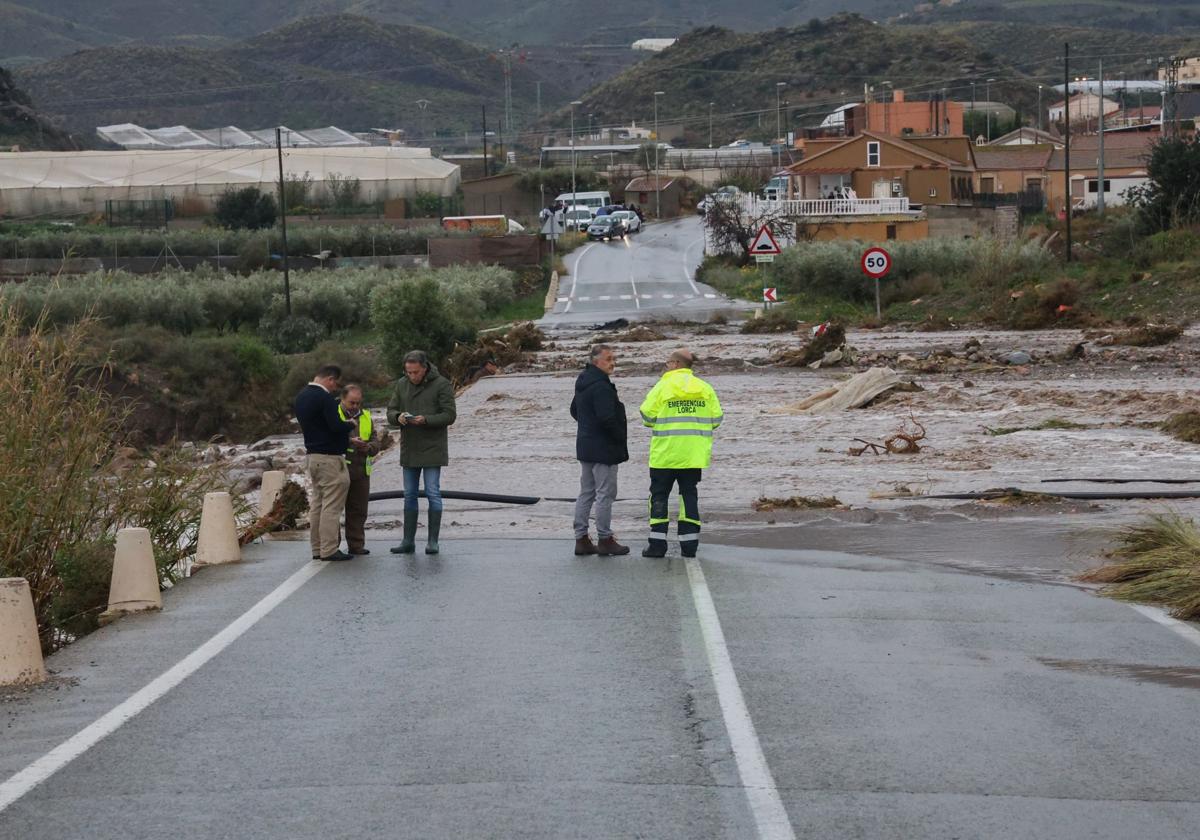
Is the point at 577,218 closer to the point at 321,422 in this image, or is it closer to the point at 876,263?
the point at 876,263

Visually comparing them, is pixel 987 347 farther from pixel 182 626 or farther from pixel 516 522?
pixel 182 626

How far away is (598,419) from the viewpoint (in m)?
13.8

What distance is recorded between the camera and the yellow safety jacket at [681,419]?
1365 centimetres

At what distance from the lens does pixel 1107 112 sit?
162 meters

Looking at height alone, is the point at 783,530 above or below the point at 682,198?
below

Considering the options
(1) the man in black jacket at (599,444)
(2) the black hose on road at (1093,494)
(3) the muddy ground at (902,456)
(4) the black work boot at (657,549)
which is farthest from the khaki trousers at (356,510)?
(2) the black hose on road at (1093,494)

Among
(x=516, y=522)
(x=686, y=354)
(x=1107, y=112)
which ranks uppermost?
(x=1107, y=112)

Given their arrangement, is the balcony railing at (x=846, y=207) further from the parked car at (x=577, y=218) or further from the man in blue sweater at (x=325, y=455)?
the man in blue sweater at (x=325, y=455)

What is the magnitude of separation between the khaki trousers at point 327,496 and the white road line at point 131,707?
1.12 meters

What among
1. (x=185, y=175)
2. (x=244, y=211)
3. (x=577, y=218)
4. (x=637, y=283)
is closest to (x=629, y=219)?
(x=577, y=218)

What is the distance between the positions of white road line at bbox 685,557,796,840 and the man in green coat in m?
3.48

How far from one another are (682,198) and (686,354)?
111 meters

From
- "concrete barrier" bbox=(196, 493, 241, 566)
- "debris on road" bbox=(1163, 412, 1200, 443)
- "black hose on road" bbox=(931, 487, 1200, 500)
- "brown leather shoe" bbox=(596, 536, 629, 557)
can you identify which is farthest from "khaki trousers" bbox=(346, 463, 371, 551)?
"debris on road" bbox=(1163, 412, 1200, 443)

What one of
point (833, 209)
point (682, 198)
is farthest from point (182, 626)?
point (682, 198)
